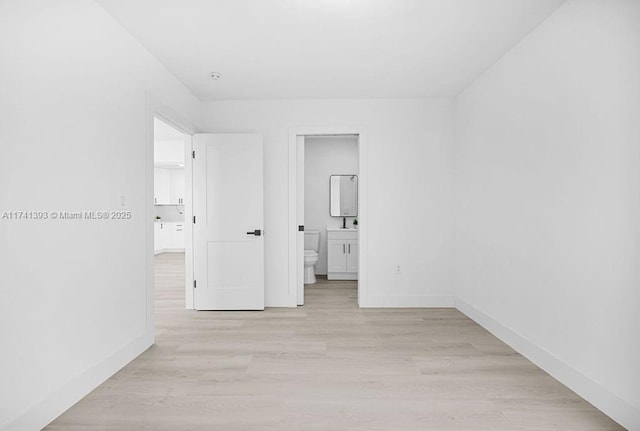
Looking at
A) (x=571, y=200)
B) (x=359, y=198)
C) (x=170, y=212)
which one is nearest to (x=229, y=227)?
(x=359, y=198)

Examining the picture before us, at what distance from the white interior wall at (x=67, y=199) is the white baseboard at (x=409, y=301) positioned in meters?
2.56

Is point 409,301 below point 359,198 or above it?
below

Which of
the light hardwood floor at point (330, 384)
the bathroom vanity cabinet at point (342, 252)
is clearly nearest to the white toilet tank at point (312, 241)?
the bathroom vanity cabinet at point (342, 252)

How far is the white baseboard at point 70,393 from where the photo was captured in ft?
5.94

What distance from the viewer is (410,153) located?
4.39 metres

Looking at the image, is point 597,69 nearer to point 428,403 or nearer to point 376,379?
point 428,403

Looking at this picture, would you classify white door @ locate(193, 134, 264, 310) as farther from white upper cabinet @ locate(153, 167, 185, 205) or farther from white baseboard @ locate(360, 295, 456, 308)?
white upper cabinet @ locate(153, 167, 185, 205)

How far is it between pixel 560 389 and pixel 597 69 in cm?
201

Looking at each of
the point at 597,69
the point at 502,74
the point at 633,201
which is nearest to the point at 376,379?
the point at 633,201

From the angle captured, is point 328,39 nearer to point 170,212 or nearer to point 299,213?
point 299,213

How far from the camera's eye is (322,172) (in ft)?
21.6

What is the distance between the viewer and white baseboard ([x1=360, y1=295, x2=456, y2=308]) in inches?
172

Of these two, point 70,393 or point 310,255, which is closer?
point 70,393

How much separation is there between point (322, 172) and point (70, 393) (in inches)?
199
